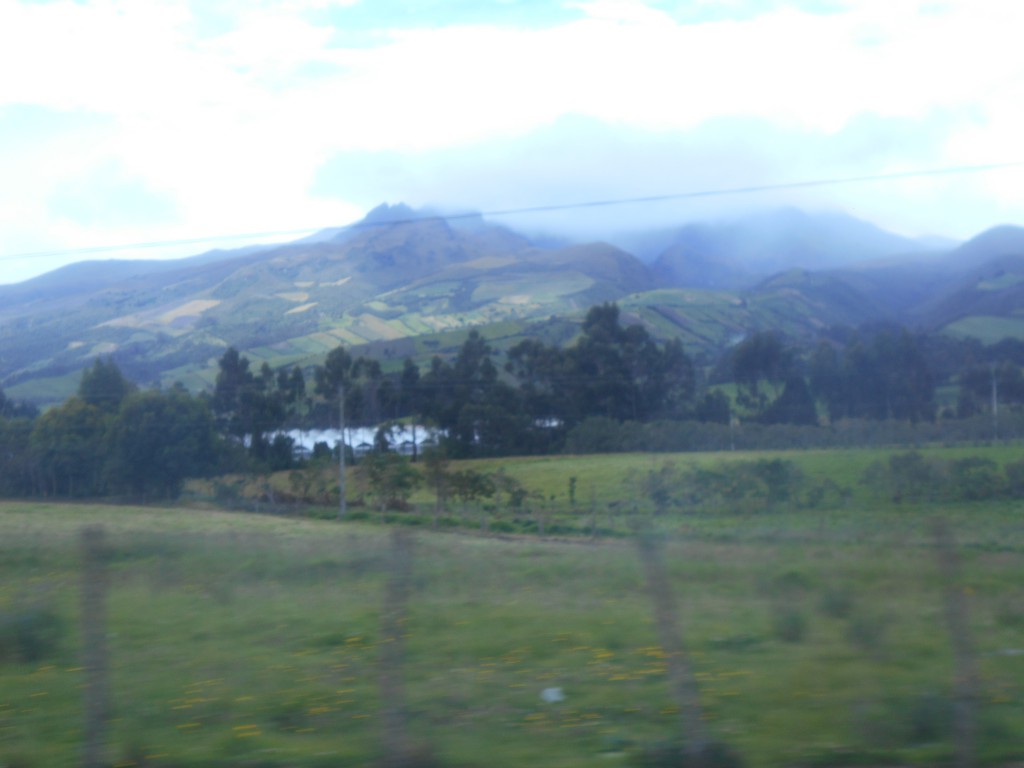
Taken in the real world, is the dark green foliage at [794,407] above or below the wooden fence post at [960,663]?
above

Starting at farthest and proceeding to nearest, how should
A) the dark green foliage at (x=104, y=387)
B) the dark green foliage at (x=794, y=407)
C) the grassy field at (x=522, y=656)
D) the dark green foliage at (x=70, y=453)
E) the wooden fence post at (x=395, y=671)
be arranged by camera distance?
the dark green foliage at (x=794, y=407) < the dark green foliage at (x=104, y=387) < the dark green foliage at (x=70, y=453) < the grassy field at (x=522, y=656) < the wooden fence post at (x=395, y=671)

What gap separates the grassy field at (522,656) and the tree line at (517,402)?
70.3 ft

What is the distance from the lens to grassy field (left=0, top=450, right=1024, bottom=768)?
5.33 meters

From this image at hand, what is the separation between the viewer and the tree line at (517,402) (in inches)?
1296

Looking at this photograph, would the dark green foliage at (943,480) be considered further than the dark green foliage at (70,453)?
No

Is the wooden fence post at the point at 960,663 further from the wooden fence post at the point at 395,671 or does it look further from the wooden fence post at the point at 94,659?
the wooden fence post at the point at 94,659

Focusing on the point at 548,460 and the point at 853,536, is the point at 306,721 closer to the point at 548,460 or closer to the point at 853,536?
the point at 853,536

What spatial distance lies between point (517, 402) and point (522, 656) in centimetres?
3800

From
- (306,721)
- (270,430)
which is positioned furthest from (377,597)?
(270,430)

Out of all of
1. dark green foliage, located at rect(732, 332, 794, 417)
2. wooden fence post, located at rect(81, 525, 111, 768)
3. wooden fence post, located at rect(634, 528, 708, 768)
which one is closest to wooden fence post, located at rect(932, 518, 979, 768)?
wooden fence post, located at rect(634, 528, 708, 768)

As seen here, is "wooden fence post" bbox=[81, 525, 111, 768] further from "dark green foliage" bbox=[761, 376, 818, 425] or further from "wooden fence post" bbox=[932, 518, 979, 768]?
"dark green foliage" bbox=[761, 376, 818, 425]

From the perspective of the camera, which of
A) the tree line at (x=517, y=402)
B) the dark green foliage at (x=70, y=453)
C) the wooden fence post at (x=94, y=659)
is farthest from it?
the tree line at (x=517, y=402)

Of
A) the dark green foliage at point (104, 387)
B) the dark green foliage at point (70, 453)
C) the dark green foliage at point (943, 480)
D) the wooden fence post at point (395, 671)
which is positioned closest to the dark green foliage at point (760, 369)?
the dark green foliage at point (943, 480)

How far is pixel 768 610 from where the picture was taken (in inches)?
343
